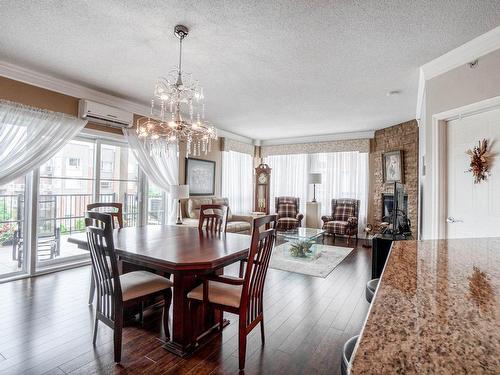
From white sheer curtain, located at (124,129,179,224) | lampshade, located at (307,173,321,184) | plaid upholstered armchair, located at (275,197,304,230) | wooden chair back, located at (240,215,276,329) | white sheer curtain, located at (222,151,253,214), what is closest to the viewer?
wooden chair back, located at (240,215,276,329)

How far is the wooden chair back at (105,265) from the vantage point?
1893mm

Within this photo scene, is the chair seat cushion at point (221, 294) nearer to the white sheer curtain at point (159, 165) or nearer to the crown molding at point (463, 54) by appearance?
the crown molding at point (463, 54)

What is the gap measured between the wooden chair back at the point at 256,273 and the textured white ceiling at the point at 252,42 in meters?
1.69

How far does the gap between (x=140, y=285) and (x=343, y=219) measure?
17.7 feet

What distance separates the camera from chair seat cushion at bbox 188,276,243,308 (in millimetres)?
1970

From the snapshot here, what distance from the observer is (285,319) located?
8.54 ft

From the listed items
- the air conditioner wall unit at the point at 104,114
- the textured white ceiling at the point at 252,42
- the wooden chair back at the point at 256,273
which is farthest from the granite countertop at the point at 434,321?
the air conditioner wall unit at the point at 104,114

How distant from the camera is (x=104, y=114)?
4.14 meters

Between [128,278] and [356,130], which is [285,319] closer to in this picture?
[128,278]

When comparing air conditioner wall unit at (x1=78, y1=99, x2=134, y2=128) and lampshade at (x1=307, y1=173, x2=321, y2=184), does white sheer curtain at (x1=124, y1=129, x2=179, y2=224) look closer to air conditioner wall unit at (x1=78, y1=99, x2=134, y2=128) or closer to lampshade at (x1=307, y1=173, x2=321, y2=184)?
air conditioner wall unit at (x1=78, y1=99, x2=134, y2=128)

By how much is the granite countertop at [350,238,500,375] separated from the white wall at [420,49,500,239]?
83.5 inches

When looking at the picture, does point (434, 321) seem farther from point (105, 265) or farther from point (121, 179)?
point (121, 179)

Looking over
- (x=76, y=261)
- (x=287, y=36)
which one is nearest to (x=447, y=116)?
(x=287, y=36)

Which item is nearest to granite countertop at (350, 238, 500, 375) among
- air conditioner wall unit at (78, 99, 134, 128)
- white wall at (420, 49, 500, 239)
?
white wall at (420, 49, 500, 239)
